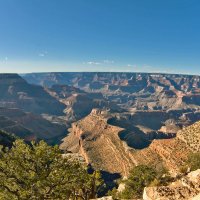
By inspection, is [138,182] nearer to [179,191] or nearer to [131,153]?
[179,191]

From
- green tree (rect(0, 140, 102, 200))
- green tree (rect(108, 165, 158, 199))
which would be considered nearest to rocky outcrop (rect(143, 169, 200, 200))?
green tree (rect(0, 140, 102, 200))

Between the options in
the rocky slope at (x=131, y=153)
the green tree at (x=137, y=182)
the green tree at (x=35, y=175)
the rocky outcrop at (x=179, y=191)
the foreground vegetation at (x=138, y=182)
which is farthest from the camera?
the rocky slope at (x=131, y=153)

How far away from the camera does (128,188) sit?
6825cm

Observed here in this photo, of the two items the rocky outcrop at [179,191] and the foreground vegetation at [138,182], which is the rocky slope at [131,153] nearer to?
the foreground vegetation at [138,182]

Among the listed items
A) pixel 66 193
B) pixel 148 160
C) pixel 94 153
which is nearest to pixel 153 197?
pixel 66 193

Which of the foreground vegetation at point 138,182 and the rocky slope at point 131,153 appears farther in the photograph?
the rocky slope at point 131,153

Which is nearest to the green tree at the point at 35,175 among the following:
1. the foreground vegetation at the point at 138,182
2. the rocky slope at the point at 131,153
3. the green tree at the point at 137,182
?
the foreground vegetation at the point at 138,182

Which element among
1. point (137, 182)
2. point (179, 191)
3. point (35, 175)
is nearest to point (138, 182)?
point (137, 182)

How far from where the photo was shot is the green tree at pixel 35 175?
35.1 m

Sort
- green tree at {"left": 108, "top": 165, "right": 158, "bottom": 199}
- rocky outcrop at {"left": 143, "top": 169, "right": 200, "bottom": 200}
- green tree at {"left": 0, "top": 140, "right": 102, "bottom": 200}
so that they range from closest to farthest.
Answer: rocky outcrop at {"left": 143, "top": 169, "right": 200, "bottom": 200} → green tree at {"left": 0, "top": 140, "right": 102, "bottom": 200} → green tree at {"left": 108, "top": 165, "right": 158, "bottom": 199}

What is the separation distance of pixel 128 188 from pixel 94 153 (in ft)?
373

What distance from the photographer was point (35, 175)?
116ft

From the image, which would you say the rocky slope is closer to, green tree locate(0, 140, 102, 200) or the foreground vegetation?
the foreground vegetation

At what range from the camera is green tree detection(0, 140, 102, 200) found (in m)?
35.1
